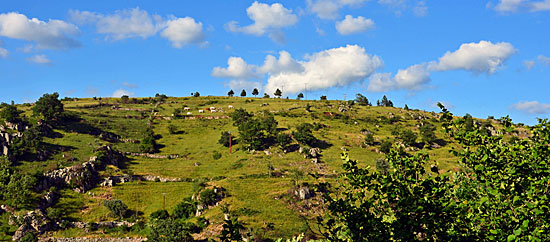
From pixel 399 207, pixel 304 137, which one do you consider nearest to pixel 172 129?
pixel 304 137

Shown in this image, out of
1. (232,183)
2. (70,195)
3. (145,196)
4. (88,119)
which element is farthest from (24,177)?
(88,119)

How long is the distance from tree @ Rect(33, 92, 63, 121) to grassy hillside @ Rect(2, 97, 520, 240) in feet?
19.5

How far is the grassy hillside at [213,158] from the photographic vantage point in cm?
7144

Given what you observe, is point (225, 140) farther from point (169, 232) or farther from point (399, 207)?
point (399, 207)

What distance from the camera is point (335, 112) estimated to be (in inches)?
7461

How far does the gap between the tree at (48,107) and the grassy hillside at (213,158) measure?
5.96 m

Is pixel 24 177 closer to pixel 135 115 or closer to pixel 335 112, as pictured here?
pixel 135 115

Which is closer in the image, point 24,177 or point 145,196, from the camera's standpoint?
point 24,177

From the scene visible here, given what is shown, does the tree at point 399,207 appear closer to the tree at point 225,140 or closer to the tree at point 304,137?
the tree at point 304,137

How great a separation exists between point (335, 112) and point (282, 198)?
398 feet

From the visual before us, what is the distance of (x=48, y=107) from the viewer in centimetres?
12431

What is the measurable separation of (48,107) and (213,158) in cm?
6610

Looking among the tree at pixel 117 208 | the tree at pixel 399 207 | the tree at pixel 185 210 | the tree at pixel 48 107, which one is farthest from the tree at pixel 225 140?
the tree at pixel 399 207

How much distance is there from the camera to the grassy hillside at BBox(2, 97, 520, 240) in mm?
71438
